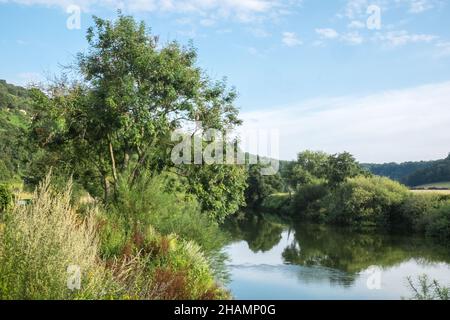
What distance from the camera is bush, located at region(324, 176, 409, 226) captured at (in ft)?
168

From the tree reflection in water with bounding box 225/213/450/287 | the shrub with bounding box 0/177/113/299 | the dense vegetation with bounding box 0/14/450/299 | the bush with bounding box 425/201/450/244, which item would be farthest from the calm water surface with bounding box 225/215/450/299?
the shrub with bounding box 0/177/113/299

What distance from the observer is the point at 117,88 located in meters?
17.7

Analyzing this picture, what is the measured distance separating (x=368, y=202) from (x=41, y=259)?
50030 millimetres

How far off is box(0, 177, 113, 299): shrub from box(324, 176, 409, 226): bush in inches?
1891

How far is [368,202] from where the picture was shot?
52.5m

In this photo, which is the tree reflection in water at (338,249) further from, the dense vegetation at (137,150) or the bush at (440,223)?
the dense vegetation at (137,150)

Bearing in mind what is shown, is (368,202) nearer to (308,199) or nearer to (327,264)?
(308,199)

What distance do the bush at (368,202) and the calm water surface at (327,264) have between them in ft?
20.7

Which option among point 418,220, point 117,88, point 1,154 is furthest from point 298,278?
point 1,154

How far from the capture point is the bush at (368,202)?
51188mm

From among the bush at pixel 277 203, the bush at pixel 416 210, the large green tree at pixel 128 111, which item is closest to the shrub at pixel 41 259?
the large green tree at pixel 128 111

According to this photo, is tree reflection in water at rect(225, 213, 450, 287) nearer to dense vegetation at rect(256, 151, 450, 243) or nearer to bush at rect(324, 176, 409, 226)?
dense vegetation at rect(256, 151, 450, 243)

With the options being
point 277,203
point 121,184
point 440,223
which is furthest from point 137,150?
point 277,203

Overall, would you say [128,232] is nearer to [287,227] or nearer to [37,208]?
[37,208]
